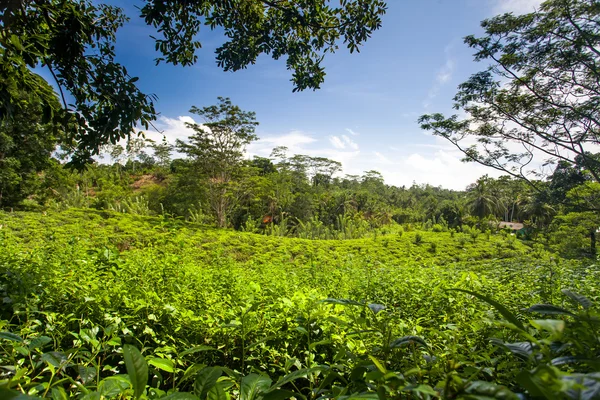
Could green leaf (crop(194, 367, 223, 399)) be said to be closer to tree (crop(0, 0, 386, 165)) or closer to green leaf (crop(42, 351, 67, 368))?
green leaf (crop(42, 351, 67, 368))

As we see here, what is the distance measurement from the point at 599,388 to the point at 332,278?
320 centimetres

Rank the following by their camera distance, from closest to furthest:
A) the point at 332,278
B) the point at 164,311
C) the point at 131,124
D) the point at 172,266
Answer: the point at 164,311, the point at 172,266, the point at 131,124, the point at 332,278

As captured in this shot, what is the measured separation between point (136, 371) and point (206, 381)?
0.49 feet

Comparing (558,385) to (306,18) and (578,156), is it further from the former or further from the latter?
(578,156)

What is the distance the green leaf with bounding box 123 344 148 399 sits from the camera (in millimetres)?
496

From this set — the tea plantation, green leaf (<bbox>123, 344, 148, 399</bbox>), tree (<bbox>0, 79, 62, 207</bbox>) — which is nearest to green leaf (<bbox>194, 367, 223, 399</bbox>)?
the tea plantation

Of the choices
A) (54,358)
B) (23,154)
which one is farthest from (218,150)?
(54,358)

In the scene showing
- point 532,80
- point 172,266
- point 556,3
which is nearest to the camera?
point 172,266

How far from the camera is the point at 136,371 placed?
0.51 m

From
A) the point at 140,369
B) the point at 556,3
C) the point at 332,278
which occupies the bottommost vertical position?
the point at 332,278

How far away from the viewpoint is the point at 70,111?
7.68 feet

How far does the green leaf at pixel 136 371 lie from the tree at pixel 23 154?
12.3 metres

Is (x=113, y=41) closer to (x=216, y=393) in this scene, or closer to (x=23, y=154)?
(x=216, y=393)

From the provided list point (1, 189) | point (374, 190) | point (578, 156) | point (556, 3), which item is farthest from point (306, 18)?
point (374, 190)
